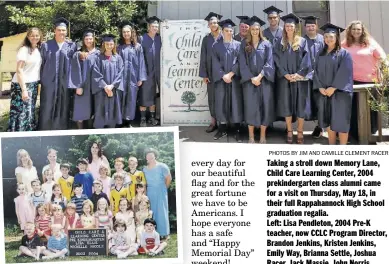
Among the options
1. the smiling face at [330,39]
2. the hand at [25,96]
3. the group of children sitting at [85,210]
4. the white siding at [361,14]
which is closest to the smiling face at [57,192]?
the group of children sitting at [85,210]

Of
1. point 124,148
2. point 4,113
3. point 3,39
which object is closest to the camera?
point 124,148

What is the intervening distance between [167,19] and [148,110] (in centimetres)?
64

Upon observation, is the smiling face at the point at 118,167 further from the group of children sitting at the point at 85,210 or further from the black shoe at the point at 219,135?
the black shoe at the point at 219,135

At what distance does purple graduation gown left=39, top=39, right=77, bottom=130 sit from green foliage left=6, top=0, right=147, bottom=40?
0.23 m

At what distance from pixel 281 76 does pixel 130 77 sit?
86 centimetres

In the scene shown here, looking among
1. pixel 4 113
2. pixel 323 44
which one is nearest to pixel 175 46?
pixel 323 44

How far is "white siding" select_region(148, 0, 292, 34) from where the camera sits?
3336 millimetres

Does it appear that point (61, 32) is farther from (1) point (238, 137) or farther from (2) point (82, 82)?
(1) point (238, 137)

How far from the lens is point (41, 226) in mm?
2455

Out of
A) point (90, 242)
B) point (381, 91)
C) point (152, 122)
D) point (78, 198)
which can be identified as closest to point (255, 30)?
point (381, 91)

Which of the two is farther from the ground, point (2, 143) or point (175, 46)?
point (175, 46)

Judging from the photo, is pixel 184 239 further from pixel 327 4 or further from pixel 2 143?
pixel 327 4

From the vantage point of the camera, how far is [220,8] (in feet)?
11.0

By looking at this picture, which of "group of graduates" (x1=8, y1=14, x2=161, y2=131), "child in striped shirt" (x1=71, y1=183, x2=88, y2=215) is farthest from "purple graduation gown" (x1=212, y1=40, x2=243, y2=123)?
"child in striped shirt" (x1=71, y1=183, x2=88, y2=215)
